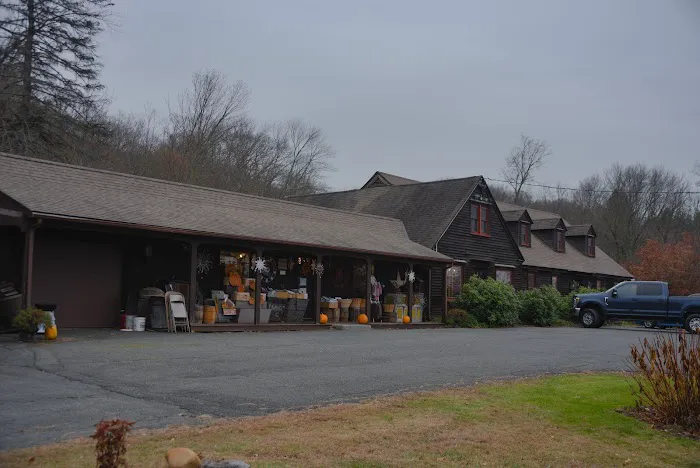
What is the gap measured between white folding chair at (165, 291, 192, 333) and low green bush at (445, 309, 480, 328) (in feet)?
41.4

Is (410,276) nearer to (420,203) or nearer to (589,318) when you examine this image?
(420,203)

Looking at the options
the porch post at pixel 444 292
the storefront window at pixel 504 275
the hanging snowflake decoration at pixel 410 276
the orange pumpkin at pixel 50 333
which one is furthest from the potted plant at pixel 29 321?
the storefront window at pixel 504 275

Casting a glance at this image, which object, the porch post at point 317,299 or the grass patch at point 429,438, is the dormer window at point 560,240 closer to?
the porch post at point 317,299

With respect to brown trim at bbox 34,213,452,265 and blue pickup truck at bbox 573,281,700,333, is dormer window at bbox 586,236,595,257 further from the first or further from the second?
brown trim at bbox 34,213,452,265

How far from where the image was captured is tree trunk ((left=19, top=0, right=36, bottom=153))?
88.7 feet

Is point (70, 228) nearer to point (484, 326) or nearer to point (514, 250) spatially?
point (484, 326)

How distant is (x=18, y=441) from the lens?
6.72 metres

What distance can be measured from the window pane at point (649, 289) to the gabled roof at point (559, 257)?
27.0 ft

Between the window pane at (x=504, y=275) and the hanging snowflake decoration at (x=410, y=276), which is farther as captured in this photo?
the window pane at (x=504, y=275)

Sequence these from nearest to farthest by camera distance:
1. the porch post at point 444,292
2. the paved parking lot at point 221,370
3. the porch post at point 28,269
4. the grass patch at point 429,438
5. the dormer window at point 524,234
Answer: the grass patch at point 429,438, the paved parking lot at point 221,370, the porch post at point 28,269, the porch post at point 444,292, the dormer window at point 524,234

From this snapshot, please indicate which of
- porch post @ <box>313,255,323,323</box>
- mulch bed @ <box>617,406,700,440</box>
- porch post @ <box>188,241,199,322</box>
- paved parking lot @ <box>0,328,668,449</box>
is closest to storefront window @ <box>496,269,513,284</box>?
porch post @ <box>313,255,323,323</box>

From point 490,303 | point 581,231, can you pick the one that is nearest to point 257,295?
point 490,303

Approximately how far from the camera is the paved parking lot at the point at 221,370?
8273 millimetres

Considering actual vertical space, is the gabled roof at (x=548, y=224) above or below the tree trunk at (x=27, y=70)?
below
